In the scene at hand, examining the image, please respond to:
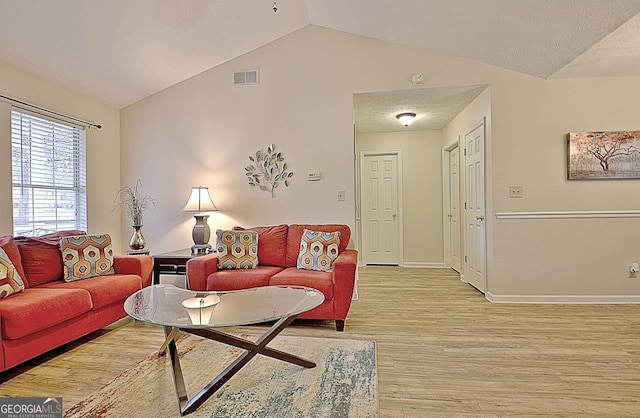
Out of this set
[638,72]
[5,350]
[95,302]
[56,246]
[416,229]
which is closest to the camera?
[5,350]

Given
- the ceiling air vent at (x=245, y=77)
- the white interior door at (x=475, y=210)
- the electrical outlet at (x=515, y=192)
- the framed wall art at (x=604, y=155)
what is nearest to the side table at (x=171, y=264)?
the ceiling air vent at (x=245, y=77)

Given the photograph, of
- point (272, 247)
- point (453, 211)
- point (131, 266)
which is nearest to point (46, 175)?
point (131, 266)

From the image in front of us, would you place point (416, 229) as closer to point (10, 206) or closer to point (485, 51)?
point (485, 51)

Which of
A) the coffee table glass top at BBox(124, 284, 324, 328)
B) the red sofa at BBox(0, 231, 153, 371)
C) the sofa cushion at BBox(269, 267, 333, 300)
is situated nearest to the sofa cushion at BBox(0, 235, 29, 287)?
the red sofa at BBox(0, 231, 153, 371)

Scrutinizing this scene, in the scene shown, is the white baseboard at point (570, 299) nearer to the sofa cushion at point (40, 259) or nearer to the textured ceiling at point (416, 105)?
the textured ceiling at point (416, 105)

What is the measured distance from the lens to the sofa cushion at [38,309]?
224 centimetres

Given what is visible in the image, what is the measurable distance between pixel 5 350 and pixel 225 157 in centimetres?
280

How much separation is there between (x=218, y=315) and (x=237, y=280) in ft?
4.37

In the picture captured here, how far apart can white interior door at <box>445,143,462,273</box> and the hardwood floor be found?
5.89ft

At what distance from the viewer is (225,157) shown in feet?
14.7

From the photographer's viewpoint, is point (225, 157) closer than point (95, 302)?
No

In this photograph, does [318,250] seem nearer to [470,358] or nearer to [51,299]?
[470,358]

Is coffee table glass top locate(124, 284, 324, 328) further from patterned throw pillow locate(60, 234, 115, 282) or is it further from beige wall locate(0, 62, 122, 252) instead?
beige wall locate(0, 62, 122, 252)

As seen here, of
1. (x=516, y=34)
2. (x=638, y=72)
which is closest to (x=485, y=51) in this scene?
(x=516, y=34)
